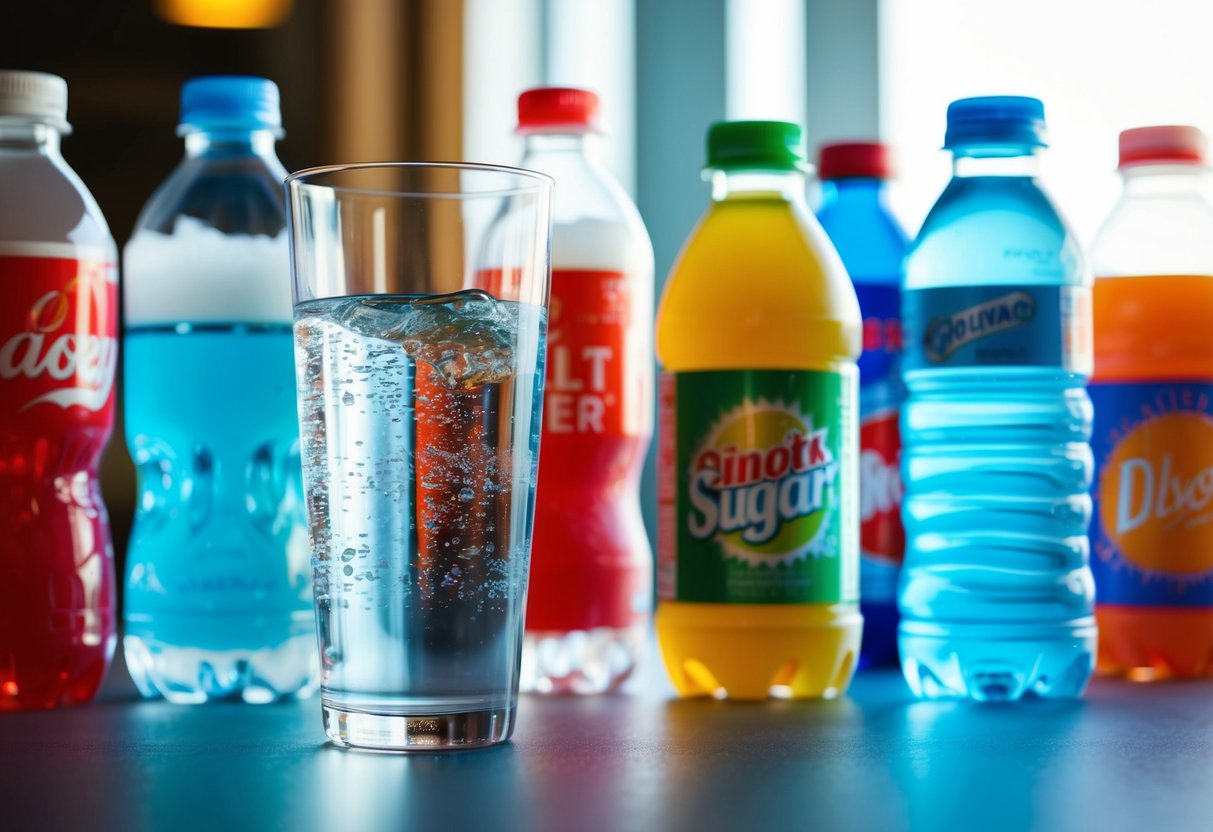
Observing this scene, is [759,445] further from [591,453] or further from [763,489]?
[591,453]

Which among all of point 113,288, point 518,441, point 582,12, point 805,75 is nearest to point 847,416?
point 518,441

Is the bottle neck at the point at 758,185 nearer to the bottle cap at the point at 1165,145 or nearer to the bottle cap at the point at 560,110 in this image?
the bottle cap at the point at 560,110

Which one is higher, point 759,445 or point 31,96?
point 31,96

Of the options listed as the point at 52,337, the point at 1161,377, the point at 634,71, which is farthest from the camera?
the point at 634,71

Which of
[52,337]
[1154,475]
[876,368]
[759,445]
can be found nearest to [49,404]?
[52,337]

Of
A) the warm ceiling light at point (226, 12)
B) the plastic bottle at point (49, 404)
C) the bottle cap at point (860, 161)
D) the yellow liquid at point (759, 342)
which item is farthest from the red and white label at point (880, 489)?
the warm ceiling light at point (226, 12)

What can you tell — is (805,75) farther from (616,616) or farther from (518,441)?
(518,441)

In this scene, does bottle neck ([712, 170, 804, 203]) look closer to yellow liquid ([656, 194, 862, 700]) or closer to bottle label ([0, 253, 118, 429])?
yellow liquid ([656, 194, 862, 700])

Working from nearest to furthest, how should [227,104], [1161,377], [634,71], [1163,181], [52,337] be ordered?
[52,337], [227,104], [1161,377], [1163,181], [634,71]
